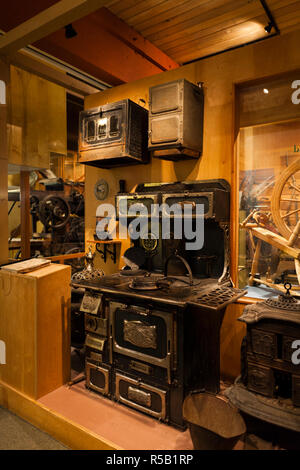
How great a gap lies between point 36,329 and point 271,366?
1.74 meters

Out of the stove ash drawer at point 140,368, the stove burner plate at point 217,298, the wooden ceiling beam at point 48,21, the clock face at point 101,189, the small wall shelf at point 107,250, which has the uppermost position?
the wooden ceiling beam at point 48,21

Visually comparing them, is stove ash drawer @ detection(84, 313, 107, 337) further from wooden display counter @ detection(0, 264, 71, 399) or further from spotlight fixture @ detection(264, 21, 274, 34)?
spotlight fixture @ detection(264, 21, 274, 34)

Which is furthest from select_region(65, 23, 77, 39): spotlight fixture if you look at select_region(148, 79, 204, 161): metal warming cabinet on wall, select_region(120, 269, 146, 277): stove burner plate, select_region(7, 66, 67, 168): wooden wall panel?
select_region(120, 269, 146, 277): stove burner plate

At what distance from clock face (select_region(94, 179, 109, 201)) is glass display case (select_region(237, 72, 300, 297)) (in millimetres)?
1594

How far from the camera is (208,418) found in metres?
2.11

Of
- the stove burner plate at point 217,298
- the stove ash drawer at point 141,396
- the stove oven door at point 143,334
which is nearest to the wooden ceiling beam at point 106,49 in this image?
the stove oven door at point 143,334

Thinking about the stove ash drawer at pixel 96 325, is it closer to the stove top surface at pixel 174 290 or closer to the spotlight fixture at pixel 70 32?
the stove top surface at pixel 174 290

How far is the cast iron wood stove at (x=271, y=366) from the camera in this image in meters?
1.97

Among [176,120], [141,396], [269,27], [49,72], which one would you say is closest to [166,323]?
[141,396]

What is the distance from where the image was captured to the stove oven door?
2189 mm

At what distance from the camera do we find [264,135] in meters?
2.81

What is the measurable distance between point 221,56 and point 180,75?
1.43 feet

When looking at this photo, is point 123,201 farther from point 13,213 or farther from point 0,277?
point 13,213

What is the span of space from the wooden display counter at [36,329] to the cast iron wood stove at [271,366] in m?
1.44
